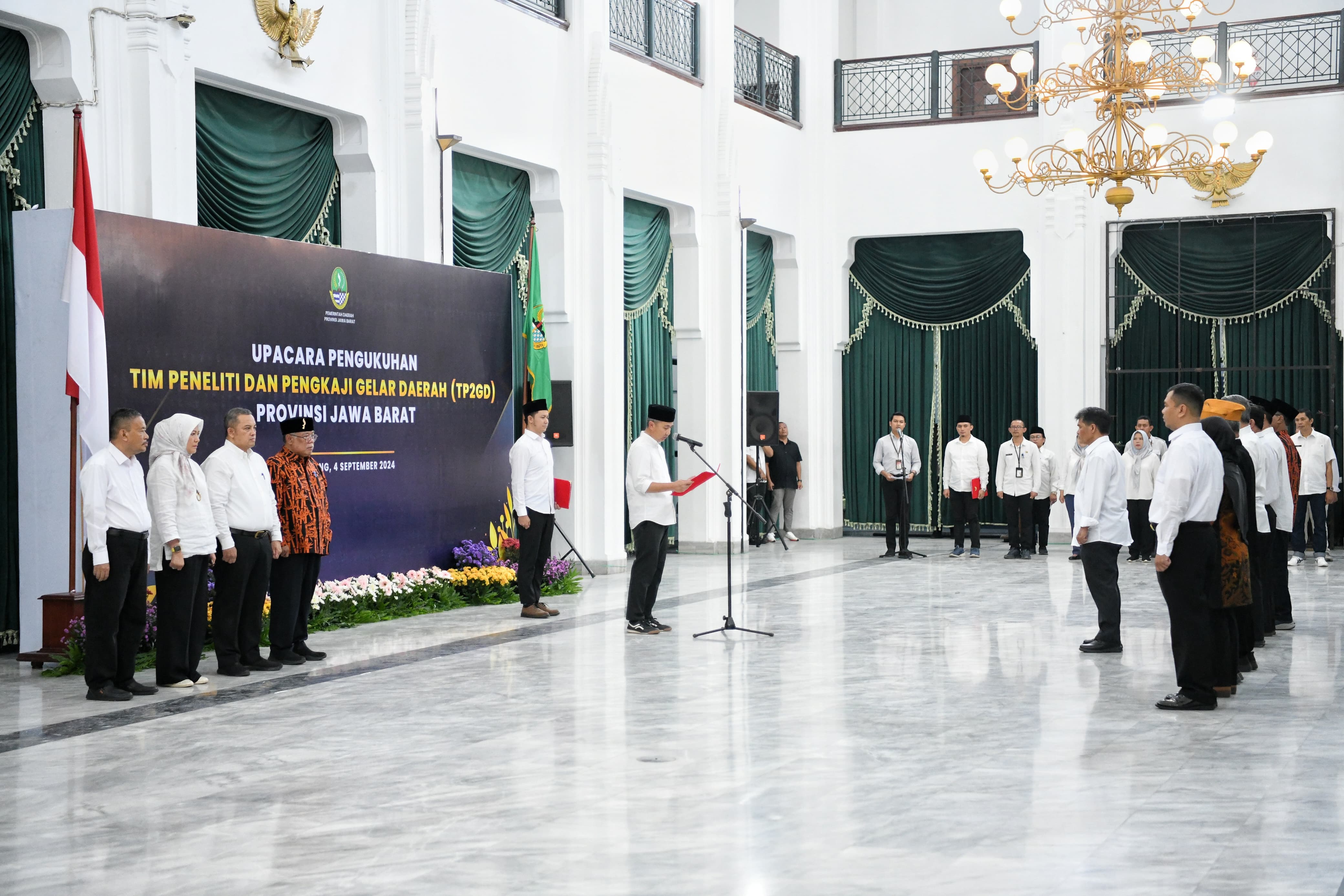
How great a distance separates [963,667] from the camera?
7.27m

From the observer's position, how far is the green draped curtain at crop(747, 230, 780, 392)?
15.6m

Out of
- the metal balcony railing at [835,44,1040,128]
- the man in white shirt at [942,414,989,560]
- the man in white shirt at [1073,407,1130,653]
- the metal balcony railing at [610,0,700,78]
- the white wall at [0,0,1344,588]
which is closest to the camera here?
the man in white shirt at [1073,407,1130,653]

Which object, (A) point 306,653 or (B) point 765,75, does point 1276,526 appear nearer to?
(A) point 306,653

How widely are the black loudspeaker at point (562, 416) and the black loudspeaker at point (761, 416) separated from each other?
3.72m

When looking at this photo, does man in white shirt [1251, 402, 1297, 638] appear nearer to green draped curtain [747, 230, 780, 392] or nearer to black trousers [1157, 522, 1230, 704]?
black trousers [1157, 522, 1230, 704]

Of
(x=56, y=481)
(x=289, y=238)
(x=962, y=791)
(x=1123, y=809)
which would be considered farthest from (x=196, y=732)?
(x=289, y=238)

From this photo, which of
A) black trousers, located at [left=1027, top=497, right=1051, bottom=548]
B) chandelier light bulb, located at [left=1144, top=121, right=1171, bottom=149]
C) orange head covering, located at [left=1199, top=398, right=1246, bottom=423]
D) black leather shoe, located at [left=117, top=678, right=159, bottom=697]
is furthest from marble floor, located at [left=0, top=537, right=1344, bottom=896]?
black trousers, located at [left=1027, top=497, right=1051, bottom=548]

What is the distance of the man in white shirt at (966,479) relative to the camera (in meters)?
14.2

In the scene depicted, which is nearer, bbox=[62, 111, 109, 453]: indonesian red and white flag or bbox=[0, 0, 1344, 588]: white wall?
bbox=[62, 111, 109, 453]: indonesian red and white flag

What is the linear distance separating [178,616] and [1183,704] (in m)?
4.42

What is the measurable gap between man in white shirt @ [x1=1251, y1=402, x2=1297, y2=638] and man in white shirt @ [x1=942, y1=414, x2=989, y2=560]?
5328 mm

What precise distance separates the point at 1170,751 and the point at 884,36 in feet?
47.2

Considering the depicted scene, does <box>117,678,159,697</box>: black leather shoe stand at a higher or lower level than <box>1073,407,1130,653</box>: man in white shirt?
lower

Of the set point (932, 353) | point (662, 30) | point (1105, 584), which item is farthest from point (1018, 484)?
point (1105, 584)
